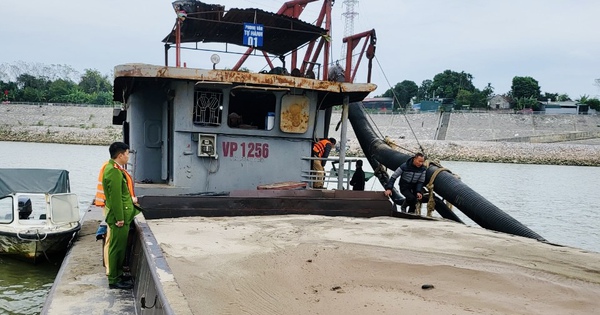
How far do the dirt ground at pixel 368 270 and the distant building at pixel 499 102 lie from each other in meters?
84.4

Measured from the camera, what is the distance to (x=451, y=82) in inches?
3750

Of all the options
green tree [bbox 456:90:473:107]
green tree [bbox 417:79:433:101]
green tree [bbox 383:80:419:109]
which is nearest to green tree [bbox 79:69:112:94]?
green tree [bbox 383:80:419:109]

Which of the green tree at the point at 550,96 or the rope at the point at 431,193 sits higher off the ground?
the green tree at the point at 550,96

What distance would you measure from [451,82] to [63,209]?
309ft

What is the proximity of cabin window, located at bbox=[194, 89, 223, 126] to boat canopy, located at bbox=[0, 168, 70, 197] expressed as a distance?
274 cm

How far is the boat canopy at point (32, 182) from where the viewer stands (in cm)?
816

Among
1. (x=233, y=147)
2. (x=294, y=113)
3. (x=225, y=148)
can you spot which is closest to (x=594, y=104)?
(x=294, y=113)

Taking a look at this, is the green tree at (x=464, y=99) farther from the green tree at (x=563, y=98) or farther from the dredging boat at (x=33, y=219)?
the dredging boat at (x=33, y=219)

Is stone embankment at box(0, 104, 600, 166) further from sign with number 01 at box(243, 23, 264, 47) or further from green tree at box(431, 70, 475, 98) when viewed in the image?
sign with number 01 at box(243, 23, 264, 47)

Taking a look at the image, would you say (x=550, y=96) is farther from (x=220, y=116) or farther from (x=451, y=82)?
(x=220, y=116)

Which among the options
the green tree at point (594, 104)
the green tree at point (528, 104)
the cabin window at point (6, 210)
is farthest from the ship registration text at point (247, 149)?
the green tree at point (594, 104)

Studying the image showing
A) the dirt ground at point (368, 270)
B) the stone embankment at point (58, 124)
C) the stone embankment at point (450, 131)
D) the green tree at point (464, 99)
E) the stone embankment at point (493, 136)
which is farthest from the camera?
the green tree at point (464, 99)

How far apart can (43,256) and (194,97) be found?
342cm

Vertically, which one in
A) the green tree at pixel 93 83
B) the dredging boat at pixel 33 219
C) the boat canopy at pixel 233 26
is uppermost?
the green tree at pixel 93 83
